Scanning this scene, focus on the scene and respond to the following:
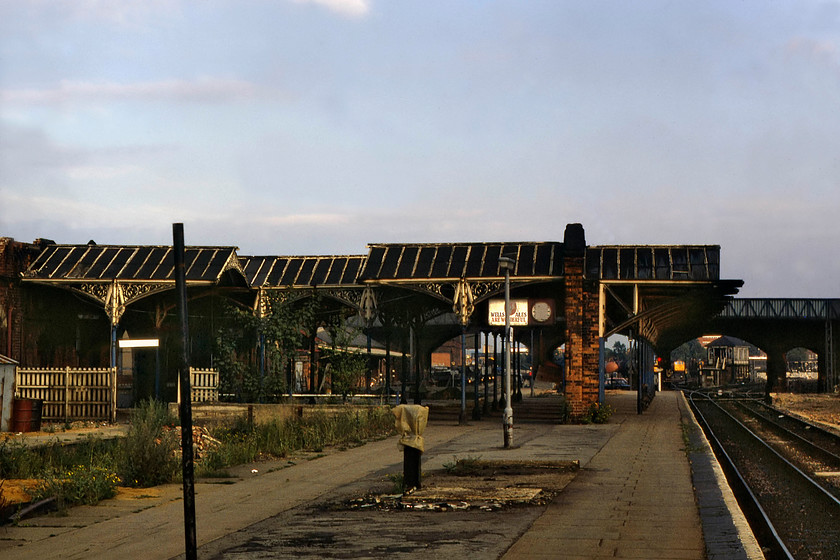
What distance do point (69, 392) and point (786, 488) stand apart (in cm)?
1788

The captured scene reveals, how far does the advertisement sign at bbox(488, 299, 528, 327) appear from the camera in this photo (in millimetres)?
30359

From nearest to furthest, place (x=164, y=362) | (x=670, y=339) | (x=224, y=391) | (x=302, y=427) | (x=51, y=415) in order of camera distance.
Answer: (x=302, y=427), (x=51, y=415), (x=224, y=391), (x=164, y=362), (x=670, y=339)

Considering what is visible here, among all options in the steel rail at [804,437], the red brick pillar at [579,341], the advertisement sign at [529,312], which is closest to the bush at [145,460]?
the steel rail at [804,437]

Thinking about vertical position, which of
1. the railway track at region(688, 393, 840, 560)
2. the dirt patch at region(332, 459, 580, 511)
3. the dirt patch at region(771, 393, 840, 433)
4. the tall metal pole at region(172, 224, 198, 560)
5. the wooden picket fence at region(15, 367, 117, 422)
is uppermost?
the tall metal pole at region(172, 224, 198, 560)

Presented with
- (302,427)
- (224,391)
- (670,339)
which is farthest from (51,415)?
(670,339)

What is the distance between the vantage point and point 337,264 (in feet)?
115

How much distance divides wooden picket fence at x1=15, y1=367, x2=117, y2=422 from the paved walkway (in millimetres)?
8410

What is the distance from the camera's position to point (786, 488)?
1816 cm

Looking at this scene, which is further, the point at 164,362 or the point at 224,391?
the point at 164,362

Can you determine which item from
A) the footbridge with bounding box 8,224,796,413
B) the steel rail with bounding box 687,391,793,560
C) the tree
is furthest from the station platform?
the tree

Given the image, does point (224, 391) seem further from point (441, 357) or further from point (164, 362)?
point (441, 357)

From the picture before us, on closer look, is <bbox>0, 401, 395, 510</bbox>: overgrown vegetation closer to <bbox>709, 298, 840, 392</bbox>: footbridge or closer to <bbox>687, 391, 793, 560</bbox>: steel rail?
<bbox>687, 391, 793, 560</bbox>: steel rail

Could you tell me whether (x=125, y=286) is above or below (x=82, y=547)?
above

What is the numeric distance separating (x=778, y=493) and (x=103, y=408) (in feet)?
56.1
